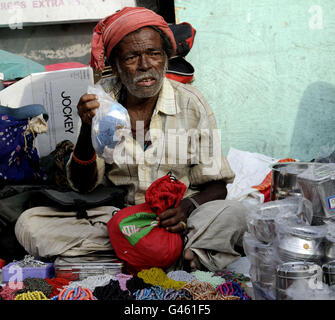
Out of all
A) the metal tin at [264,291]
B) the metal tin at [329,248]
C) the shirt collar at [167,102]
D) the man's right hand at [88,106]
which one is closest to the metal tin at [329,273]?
the metal tin at [329,248]

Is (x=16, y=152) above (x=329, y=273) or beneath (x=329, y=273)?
above

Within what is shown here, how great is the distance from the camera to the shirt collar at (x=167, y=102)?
111 inches

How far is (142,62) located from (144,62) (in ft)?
0.04

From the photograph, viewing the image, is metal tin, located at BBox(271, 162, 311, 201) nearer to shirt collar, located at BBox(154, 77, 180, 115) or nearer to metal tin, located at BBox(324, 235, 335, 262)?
metal tin, located at BBox(324, 235, 335, 262)

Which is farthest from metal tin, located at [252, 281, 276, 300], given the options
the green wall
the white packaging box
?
the green wall

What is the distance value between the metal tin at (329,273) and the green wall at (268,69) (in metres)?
2.47

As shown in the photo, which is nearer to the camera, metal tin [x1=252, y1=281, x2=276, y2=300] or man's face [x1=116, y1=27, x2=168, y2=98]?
metal tin [x1=252, y1=281, x2=276, y2=300]

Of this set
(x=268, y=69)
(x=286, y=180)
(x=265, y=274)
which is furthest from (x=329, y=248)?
(x=268, y=69)

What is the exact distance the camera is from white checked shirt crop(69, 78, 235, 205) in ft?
9.09

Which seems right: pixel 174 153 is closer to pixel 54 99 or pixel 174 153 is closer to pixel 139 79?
pixel 139 79

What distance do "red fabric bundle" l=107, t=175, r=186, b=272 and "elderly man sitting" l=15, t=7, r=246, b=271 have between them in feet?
0.57

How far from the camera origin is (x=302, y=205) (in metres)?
1.95

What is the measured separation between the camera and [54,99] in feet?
11.2
